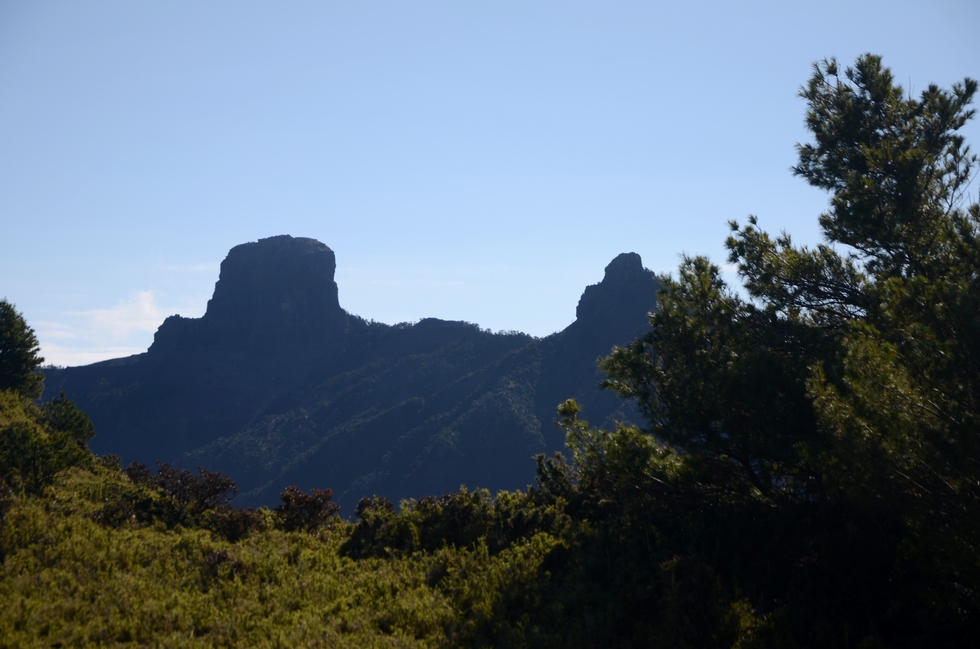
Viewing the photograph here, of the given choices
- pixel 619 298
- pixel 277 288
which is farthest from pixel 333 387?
pixel 619 298

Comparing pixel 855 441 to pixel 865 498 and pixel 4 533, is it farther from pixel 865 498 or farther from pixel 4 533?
pixel 4 533

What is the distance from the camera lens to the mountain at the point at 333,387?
91.4 metres

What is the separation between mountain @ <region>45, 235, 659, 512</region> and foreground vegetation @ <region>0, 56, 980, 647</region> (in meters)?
54.9

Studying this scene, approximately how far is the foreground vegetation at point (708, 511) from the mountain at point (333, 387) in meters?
54.9

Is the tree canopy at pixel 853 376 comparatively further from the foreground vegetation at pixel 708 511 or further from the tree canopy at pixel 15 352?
the tree canopy at pixel 15 352

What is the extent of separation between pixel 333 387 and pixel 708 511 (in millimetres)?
130463

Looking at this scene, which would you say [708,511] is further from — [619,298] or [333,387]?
[333,387]

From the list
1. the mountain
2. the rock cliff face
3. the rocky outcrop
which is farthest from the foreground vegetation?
the rock cliff face

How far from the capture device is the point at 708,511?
1182cm

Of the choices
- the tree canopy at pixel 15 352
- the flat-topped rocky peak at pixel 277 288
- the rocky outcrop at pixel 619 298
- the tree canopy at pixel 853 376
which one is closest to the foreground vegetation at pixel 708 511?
the tree canopy at pixel 853 376

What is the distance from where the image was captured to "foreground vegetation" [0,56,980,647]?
26.4ft

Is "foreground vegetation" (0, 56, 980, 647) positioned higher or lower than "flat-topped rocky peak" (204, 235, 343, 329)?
lower

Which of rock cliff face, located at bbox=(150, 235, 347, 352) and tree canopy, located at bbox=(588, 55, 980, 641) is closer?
tree canopy, located at bbox=(588, 55, 980, 641)

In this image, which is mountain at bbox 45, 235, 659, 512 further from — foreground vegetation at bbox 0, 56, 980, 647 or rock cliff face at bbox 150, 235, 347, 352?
foreground vegetation at bbox 0, 56, 980, 647
